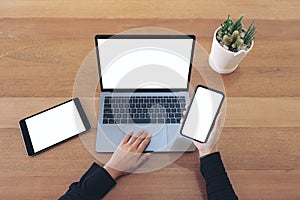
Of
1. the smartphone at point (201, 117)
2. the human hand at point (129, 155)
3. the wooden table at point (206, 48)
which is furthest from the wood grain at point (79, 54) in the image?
the human hand at point (129, 155)

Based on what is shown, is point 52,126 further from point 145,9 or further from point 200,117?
point 145,9

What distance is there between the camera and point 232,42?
81 centimetres

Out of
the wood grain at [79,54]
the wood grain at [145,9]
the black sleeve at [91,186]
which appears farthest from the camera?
the wood grain at [145,9]

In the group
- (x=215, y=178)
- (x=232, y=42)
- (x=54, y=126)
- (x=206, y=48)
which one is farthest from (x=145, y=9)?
(x=215, y=178)

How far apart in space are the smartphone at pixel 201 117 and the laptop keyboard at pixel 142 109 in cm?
5

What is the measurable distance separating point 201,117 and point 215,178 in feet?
0.50

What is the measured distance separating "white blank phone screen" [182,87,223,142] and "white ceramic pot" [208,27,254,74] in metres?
0.12

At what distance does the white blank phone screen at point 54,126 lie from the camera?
2.58 feet

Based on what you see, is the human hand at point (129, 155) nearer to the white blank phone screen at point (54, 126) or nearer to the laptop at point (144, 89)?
the laptop at point (144, 89)

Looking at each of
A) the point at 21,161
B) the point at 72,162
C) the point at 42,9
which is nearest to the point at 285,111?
the point at 72,162

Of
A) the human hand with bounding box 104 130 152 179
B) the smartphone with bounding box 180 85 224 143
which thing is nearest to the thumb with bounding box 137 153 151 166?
the human hand with bounding box 104 130 152 179

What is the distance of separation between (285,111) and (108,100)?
487mm

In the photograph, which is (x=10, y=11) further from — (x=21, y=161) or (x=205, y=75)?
(x=205, y=75)

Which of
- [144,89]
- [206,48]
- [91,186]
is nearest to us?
[91,186]
